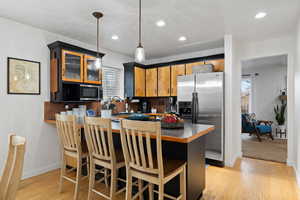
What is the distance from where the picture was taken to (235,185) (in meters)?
2.67

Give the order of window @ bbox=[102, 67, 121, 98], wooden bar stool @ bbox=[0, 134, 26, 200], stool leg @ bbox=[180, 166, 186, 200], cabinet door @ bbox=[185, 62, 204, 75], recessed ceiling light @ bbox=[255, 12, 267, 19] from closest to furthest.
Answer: wooden bar stool @ bbox=[0, 134, 26, 200] → stool leg @ bbox=[180, 166, 186, 200] → recessed ceiling light @ bbox=[255, 12, 267, 19] → cabinet door @ bbox=[185, 62, 204, 75] → window @ bbox=[102, 67, 121, 98]

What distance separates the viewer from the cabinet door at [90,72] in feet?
11.2

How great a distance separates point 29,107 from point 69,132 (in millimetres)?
1363

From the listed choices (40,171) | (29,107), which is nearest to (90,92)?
(29,107)

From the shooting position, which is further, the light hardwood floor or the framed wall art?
the framed wall art

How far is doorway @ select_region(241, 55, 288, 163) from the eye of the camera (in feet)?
18.3

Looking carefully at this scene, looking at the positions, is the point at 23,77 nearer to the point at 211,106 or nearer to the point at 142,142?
the point at 142,142

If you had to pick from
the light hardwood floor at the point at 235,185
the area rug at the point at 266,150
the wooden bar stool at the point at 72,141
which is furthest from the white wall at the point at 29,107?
the area rug at the point at 266,150

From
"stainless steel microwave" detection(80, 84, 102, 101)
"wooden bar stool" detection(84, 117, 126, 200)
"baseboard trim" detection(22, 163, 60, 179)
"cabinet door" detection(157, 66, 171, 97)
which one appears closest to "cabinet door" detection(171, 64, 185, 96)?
"cabinet door" detection(157, 66, 171, 97)

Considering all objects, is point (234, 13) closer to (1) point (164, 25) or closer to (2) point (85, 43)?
(1) point (164, 25)

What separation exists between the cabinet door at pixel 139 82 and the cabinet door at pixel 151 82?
0.12 metres

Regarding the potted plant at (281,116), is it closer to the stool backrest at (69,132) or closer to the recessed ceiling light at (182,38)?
the recessed ceiling light at (182,38)

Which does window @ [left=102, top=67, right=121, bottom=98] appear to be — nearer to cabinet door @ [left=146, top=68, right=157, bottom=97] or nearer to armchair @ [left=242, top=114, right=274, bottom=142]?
cabinet door @ [left=146, top=68, right=157, bottom=97]

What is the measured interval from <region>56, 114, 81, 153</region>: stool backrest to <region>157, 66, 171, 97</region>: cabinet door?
2874 mm
